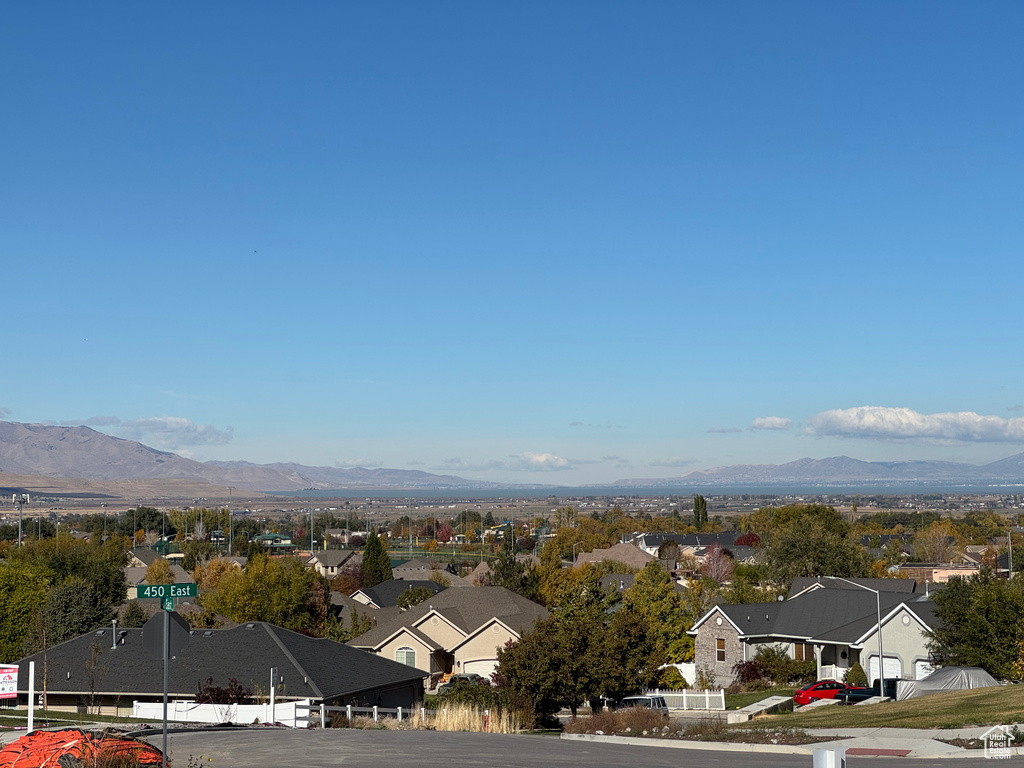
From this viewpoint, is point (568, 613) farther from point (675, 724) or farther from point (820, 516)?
point (820, 516)

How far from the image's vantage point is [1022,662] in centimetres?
4056

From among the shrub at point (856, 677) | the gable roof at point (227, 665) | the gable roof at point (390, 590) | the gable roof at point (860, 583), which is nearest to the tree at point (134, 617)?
the gable roof at point (227, 665)

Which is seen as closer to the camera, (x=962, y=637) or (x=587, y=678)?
(x=587, y=678)

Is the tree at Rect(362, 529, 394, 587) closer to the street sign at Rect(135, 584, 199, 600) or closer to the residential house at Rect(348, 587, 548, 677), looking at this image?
the residential house at Rect(348, 587, 548, 677)

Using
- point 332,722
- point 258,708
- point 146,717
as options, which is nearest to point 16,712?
point 146,717

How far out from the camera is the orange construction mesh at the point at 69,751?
43.4ft

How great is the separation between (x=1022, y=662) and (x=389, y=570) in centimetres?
7349

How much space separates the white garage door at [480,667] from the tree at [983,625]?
82.0 ft

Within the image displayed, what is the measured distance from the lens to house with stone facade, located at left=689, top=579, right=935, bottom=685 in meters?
52.7

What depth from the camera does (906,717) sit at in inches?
1015

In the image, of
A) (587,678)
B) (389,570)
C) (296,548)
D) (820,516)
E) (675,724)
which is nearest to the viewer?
(675,724)

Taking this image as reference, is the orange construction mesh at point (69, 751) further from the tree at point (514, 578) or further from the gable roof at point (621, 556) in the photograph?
the gable roof at point (621, 556)

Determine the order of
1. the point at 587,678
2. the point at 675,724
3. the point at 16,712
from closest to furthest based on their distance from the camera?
the point at 675,724 → the point at 16,712 → the point at 587,678

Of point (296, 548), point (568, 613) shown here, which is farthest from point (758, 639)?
point (296, 548)
